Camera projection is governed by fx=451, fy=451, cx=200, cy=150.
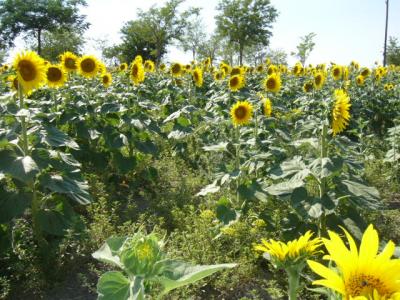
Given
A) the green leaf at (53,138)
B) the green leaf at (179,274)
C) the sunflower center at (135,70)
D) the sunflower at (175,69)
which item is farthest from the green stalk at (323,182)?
the sunflower at (175,69)

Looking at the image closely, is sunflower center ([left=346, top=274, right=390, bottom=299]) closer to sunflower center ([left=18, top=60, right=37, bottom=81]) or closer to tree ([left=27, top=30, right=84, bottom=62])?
sunflower center ([left=18, top=60, right=37, bottom=81])

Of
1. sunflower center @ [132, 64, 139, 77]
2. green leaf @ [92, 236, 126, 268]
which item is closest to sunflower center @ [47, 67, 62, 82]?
sunflower center @ [132, 64, 139, 77]

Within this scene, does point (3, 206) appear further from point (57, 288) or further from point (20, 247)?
point (57, 288)

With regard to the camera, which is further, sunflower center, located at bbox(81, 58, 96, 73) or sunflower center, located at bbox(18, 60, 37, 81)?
sunflower center, located at bbox(81, 58, 96, 73)

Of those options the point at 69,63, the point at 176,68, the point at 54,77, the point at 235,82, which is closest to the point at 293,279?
the point at 54,77

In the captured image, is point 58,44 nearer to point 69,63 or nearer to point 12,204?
point 69,63

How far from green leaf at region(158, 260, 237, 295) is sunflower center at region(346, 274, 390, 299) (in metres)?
0.44

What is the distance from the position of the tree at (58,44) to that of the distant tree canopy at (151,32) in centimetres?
281

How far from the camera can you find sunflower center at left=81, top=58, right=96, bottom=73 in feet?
15.9

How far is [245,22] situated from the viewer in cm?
2823

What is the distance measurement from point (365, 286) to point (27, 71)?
253 centimetres

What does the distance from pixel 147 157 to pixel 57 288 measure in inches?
89.2

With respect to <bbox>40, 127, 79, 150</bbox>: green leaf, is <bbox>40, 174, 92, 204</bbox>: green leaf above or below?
below

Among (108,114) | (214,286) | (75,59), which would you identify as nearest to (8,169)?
(214,286)
